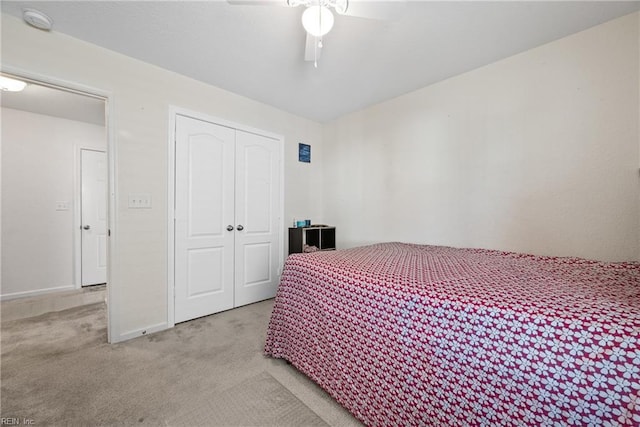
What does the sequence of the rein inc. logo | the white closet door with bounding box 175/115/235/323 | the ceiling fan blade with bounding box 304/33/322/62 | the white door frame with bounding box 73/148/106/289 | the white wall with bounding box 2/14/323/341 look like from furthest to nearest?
the white door frame with bounding box 73/148/106/289 < the white closet door with bounding box 175/115/235/323 < the white wall with bounding box 2/14/323/341 < the ceiling fan blade with bounding box 304/33/322/62 < the rein inc. logo

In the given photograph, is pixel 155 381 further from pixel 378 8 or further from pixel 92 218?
pixel 92 218

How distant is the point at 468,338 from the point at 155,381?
6.19 ft

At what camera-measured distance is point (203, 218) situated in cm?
263

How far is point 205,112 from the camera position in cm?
263

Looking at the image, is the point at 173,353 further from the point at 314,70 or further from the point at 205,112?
the point at 314,70

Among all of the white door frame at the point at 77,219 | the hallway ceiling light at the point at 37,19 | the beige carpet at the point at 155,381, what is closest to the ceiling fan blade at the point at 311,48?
the hallway ceiling light at the point at 37,19

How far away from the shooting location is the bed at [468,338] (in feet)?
2.44

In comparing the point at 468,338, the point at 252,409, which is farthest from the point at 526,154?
the point at 252,409

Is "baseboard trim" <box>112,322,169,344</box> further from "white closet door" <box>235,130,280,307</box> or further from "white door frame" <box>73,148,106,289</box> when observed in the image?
"white door frame" <box>73,148,106,289</box>

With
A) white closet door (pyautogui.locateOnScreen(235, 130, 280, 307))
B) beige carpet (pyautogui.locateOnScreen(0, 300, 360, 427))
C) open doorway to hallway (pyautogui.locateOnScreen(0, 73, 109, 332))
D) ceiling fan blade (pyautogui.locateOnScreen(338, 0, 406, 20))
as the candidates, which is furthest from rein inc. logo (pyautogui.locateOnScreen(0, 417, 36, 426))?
ceiling fan blade (pyautogui.locateOnScreen(338, 0, 406, 20))

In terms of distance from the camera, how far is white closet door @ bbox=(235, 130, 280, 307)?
9.60 ft

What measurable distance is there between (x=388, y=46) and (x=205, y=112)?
194cm

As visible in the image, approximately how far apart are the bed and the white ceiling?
158 cm

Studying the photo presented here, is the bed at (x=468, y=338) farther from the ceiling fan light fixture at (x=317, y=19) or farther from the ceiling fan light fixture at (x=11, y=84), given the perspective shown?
the ceiling fan light fixture at (x=11, y=84)
